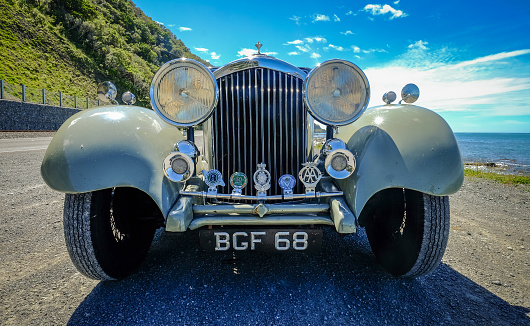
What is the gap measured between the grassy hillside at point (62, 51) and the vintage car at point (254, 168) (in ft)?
69.4

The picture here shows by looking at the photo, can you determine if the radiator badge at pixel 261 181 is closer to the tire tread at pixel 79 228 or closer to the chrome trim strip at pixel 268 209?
the chrome trim strip at pixel 268 209

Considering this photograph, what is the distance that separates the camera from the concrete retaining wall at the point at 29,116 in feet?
46.5

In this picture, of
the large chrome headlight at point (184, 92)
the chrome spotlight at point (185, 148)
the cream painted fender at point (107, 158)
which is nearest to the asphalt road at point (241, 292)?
the cream painted fender at point (107, 158)

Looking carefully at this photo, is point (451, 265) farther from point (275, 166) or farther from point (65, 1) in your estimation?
point (65, 1)

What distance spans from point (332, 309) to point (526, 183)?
23.4 feet

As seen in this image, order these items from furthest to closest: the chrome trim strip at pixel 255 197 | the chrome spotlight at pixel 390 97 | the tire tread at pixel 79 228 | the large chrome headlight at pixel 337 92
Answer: the chrome spotlight at pixel 390 97
the large chrome headlight at pixel 337 92
the chrome trim strip at pixel 255 197
the tire tread at pixel 79 228

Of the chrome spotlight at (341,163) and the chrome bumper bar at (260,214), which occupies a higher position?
the chrome spotlight at (341,163)

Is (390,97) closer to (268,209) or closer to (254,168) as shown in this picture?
(254,168)

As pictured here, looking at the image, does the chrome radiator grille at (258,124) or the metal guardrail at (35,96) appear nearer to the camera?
the chrome radiator grille at (258,124)

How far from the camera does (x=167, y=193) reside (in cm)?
177

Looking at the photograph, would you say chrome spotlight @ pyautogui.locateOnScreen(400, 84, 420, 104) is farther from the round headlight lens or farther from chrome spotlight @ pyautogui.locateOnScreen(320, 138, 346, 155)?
the round headlight lens

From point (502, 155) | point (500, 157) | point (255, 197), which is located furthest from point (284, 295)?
point (502, 155)

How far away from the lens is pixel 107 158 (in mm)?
1704

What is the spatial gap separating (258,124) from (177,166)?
2.38 feet
